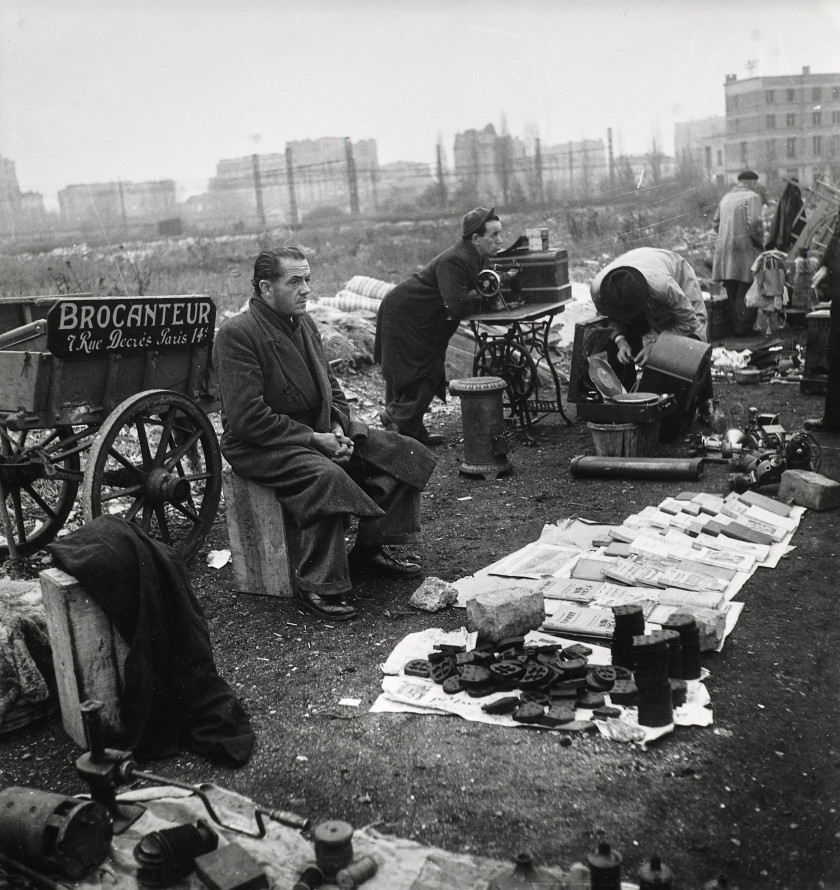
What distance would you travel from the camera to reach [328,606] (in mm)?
4355

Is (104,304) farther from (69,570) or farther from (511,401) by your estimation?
(511,401)

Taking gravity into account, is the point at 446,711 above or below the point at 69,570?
below

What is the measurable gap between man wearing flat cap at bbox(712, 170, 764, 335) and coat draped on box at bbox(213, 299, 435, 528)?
29.2 feet

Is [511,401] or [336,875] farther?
[511,401]

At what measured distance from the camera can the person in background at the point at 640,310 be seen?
7504 mm

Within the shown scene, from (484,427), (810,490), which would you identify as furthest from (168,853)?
(484,427)

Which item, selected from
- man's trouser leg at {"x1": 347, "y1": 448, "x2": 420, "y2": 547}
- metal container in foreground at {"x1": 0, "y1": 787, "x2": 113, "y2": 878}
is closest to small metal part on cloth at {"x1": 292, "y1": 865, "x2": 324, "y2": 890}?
metal container in foreground at {"x1": 0, "y1": 787, "x2": 113, "y2": 878}

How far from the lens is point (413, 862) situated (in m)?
2.58

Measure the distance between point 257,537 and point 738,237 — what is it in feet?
31.7

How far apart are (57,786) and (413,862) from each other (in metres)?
1.33

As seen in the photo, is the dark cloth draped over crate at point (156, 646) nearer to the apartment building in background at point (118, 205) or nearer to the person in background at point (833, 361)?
the person in background at point (833, 361)

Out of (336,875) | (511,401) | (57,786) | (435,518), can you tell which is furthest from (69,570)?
(511,401)

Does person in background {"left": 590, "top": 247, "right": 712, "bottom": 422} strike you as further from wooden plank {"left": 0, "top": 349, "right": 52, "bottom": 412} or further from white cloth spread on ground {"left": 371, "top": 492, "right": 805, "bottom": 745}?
wooden plank {"left": 0, "top": 349, "right": 52, "bottom": 412}

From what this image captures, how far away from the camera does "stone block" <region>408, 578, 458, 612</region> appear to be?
4387mm
